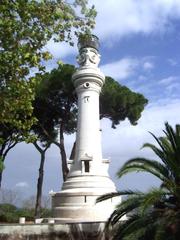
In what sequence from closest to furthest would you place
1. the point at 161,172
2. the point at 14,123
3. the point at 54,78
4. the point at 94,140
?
the point at 14,123 → the point at 161,172 → the point at 94,140 → the point at 54,78

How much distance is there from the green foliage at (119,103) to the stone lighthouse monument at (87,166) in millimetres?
3449

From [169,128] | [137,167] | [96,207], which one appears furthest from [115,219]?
[96,207]

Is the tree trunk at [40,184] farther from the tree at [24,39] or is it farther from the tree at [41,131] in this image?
the tree at [24,39]

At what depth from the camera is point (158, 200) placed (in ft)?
39.6

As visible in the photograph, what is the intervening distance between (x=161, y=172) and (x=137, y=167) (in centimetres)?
79

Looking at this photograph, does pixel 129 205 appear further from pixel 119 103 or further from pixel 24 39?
pixel 119 103

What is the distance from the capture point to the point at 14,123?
34.2 feet

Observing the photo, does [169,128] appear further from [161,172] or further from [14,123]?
[14,123]

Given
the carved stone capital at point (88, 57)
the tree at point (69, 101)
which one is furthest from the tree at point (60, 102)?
the carved stone capital at point (88, 57)

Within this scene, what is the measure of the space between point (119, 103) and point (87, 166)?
7177 millimetres

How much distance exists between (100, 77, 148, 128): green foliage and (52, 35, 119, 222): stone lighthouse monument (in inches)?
136

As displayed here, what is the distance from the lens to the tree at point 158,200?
11414mm

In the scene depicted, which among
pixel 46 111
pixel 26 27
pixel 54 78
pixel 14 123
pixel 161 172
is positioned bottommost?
pixel 161 172

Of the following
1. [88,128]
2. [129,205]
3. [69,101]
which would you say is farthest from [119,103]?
[129,205]
